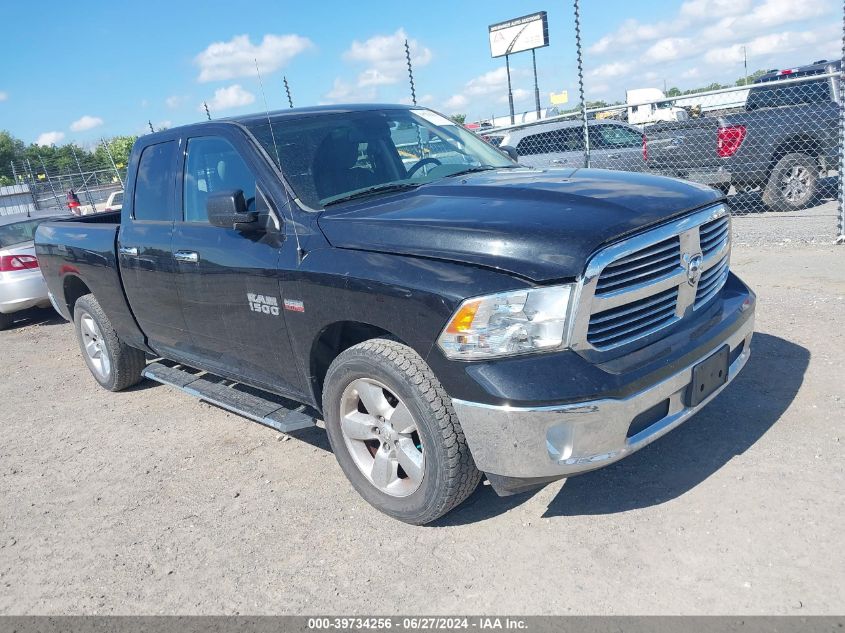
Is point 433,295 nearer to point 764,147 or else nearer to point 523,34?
point 764,147

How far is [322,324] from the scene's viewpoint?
334cm

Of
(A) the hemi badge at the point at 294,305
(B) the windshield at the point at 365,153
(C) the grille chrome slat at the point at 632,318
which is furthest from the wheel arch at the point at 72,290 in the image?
(C) the grille chrome slat at the point at 632,318

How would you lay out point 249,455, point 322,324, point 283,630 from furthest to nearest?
point 249,455, point 322,324, point 283,630

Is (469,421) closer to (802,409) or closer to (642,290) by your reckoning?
(642,290)

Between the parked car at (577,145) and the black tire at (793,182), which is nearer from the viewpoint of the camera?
the black tire at (793,182)

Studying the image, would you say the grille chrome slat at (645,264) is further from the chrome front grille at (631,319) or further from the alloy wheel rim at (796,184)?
the alloy wheel rim at (796,184)

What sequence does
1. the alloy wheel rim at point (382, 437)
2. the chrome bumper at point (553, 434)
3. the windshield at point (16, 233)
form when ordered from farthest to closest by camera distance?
the windshield at point (16, 233) → the alloy wheel rim at point (382, 437) → the chrome bumper at point (553, 434)

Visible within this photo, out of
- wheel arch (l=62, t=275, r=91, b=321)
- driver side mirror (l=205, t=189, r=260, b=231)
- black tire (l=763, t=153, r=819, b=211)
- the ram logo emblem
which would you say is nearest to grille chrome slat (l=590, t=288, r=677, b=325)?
the ram logo emblem

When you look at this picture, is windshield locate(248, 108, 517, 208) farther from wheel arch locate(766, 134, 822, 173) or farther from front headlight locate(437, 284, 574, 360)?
wheel arch locate(766, 134, 822, 173)

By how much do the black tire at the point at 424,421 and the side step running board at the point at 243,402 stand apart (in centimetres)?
62

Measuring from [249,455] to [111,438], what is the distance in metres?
1.29

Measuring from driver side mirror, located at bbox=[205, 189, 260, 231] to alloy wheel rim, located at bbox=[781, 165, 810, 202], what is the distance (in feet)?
29.3

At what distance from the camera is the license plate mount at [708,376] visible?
301 cm

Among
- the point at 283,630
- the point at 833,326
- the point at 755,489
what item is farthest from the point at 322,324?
the point at 833,326
